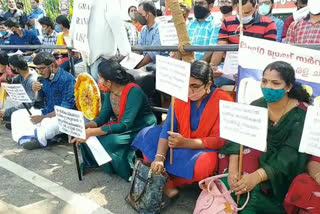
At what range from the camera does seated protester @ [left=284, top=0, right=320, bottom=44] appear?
147 inches

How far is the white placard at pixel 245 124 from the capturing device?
2.09 m

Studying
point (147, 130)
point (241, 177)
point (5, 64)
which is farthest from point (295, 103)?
point (5, 64)

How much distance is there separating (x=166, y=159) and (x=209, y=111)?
0.52 m

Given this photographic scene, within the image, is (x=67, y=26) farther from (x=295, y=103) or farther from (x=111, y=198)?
(x=295, y=103)

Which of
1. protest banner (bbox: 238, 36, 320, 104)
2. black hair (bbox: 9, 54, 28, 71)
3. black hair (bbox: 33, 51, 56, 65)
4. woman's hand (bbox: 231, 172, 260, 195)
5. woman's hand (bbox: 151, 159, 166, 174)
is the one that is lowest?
woman's hand (bbox: 151, 159, 166, 174)

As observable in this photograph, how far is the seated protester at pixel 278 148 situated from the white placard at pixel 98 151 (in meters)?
1.32

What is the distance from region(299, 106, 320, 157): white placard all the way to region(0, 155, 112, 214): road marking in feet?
5.53

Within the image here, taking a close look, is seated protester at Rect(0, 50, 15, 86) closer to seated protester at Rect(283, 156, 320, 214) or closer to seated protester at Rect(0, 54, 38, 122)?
seated protester at Rect(0, 54, 38, 122)

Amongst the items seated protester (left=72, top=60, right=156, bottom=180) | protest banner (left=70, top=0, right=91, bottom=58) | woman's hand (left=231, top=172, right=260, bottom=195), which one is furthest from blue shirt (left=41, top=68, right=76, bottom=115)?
woman's hand (left=231, top=172, right=260, bottom=195)

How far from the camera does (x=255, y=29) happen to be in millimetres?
3613

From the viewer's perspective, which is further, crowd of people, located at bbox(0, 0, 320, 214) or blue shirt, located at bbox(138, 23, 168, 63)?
blue shirt, located at bbox(138, 23, 168, 63)

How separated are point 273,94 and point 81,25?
2527 millimetres

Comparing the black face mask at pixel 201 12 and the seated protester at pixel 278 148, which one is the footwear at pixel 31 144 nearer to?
the black face mask at pixel 201 12

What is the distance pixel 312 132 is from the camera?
1888mm
